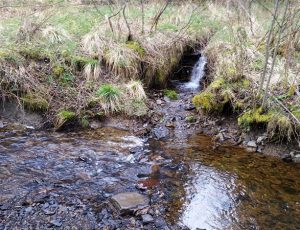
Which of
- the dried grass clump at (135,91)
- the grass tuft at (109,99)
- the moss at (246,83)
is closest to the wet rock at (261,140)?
the moss at (246,83)

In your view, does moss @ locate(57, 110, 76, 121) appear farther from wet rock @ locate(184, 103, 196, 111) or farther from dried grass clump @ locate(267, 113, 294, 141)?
dried grass clump @ locate(267, 113, 294, 141)

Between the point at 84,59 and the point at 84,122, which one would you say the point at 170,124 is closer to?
the point at 84,122

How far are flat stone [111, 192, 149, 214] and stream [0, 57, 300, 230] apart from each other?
78 mm

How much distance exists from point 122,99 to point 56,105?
117cm

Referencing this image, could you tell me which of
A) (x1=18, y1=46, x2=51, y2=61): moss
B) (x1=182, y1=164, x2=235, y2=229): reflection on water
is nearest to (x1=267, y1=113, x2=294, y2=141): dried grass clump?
(x1=182, y1=164, x2=235, y2=229): reflection on water

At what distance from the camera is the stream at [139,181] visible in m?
3.55

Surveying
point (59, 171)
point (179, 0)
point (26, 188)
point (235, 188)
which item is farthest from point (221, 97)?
point (179, 0)

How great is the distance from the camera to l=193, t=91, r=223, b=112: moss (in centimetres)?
605

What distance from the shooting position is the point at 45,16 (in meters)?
8.21

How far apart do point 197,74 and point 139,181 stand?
4.54 m

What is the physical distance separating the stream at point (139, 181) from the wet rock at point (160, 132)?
0.11 ft

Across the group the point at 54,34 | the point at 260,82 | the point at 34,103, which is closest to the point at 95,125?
the point at 34,103

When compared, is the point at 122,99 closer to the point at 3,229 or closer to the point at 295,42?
the point at 3,229

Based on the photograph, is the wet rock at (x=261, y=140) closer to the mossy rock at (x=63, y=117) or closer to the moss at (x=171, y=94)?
the moss at (x=171, y=94)
